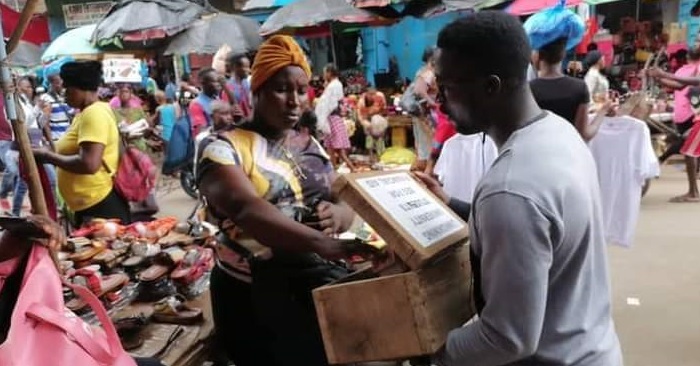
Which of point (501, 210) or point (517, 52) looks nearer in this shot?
point (501, 210)

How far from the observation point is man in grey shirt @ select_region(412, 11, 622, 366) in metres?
1.26

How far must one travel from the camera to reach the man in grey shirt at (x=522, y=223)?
1261 millimetres

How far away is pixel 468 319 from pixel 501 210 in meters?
0.45

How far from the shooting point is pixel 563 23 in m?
3.60

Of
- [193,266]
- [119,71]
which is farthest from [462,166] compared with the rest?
[119,71]

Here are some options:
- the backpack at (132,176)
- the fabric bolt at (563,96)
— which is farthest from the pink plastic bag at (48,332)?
the fabric bolt at (563,96)

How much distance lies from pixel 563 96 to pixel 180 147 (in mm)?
4383

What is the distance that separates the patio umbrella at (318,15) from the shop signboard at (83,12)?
10080 mm

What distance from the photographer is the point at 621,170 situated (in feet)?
15.1

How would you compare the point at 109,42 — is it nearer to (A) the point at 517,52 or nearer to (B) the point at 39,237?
(B) the point at 39,237

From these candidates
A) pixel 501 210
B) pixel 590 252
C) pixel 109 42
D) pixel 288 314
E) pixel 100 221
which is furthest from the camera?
pixel 109 42

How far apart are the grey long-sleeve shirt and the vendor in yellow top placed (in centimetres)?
259

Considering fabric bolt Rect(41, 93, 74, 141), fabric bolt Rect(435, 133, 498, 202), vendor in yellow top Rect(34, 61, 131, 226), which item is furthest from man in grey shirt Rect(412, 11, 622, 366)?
fabric bolt Rect(41, 93, 74, 141)

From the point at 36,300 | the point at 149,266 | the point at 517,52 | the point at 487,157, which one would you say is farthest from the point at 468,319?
the point at 487,157
